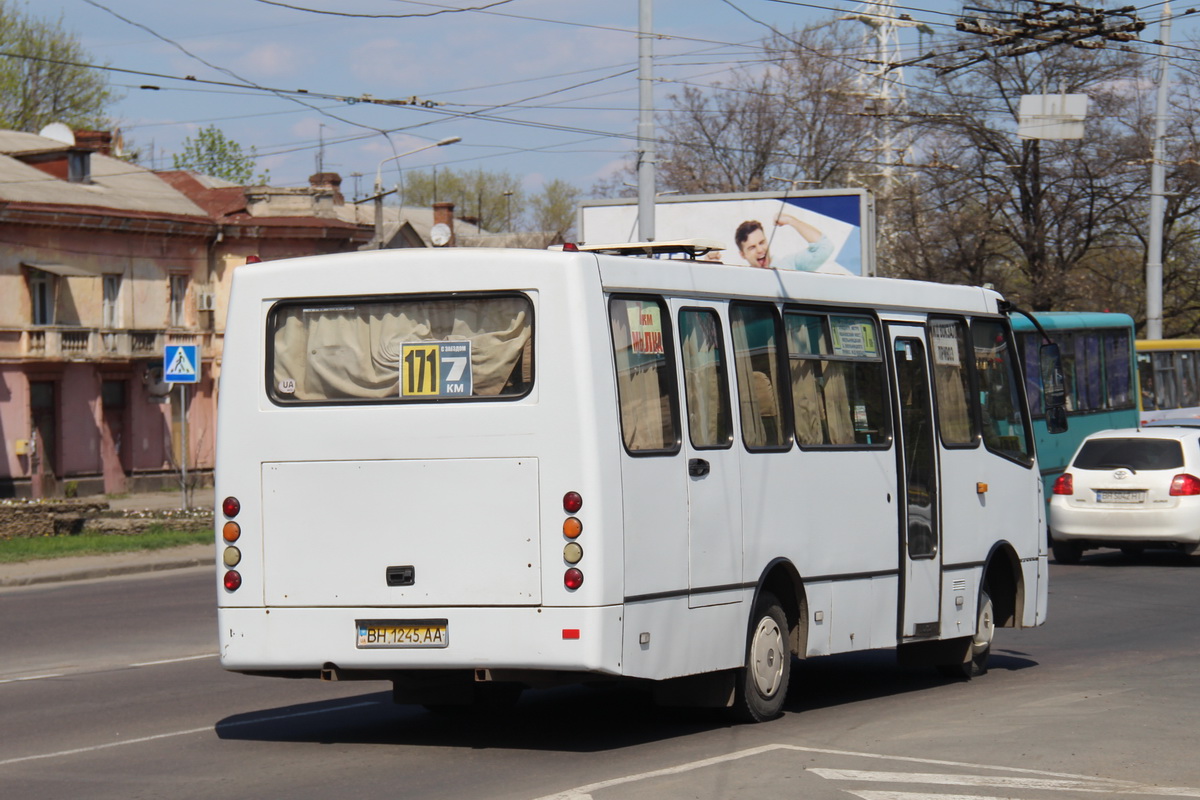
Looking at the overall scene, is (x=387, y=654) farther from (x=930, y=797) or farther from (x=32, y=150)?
(x=32, y=150)

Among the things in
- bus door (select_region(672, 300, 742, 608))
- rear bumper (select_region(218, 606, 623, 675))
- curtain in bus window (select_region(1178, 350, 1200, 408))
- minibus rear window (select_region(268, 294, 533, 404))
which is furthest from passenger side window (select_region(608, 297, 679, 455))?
curtain in bus window (select_region(1178, 350, 1200, 408))

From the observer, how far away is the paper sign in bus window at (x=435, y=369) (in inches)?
348

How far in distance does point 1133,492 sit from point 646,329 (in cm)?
1378

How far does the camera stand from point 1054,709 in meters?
10.3

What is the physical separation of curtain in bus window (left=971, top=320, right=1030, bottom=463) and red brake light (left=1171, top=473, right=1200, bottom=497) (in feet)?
28.5

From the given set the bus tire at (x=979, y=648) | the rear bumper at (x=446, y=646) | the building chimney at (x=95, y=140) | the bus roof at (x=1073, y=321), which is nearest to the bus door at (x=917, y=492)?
the bus tire at (x=979, y=648)

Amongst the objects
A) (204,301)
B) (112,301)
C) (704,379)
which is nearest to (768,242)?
(112,301)

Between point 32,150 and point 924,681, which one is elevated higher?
point 32,150

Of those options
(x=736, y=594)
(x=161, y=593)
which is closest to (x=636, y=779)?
(x=736, y=594)

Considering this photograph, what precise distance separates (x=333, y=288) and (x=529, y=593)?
197cm

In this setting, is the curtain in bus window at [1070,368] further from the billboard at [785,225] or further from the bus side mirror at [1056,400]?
the bus side mirror at [1056,400]

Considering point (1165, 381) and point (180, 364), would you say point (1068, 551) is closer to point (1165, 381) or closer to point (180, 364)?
point (1165, 381)

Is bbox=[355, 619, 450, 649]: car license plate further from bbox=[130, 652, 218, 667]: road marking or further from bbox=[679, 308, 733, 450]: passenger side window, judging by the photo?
bbox=[130, 652, 218, 667]: road marking

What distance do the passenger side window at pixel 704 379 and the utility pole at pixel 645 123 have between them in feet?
46.3
